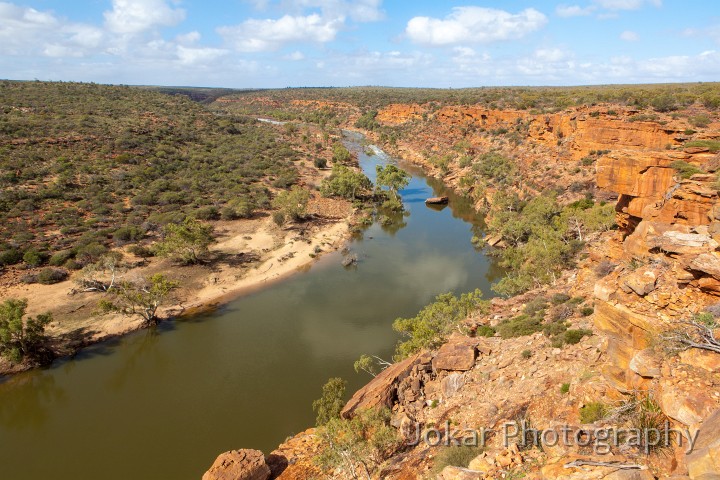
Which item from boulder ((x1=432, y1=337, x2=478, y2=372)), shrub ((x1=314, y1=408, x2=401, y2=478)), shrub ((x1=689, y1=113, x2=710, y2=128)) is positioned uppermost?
shrub ((x1=689, y1=113, x2=710, y2=128))

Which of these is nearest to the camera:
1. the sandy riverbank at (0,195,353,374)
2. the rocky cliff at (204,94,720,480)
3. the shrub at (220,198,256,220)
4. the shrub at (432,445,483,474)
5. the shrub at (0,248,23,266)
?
the rocky cliff at (204,94,720,480)

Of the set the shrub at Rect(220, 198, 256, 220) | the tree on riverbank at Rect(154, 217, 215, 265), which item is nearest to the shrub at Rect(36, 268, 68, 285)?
the tree on riverbank at Rect(154, 217, 215, 265)

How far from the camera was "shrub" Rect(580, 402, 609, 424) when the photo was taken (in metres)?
10.4

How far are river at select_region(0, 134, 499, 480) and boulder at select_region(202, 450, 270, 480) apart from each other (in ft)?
10.4

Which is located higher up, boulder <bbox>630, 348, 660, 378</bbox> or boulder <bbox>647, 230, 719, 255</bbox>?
boulder <bbox>647, 230, 719, 255</bbox>

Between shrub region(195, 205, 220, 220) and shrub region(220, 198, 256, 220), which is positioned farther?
shrub region(220, 198, 256, 220)

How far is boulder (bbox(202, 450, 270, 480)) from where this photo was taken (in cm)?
1474

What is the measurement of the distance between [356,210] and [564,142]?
32732mm

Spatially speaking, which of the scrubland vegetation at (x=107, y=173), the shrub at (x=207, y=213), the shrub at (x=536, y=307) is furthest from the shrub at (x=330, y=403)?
the shrub at (x=207, y=213)

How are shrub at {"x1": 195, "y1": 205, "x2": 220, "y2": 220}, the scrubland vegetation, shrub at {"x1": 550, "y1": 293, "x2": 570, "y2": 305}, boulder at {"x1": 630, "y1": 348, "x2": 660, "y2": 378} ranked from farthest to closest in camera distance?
1. shrub at {"x1": 195, "y1": 205, "x2": 220, "y2": 220}
2. the scrubland vegetation
3. shrub at {"x1": 550, "y1": 293, "x2": 570, "y2": 305}
4. boulder at {"x1": 630, "y1": 348, "x2": 660, "y2": 378}

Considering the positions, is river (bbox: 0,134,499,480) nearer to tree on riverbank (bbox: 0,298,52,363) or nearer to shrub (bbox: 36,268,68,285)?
tree on riverbank (bbox: 0,298,52,363)

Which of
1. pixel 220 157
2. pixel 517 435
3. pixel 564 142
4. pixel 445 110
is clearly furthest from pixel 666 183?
pixel 445 110

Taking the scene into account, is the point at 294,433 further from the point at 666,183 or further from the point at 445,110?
the point at 445,110

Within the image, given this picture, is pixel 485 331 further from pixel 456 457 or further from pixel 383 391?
pixel 456 457
